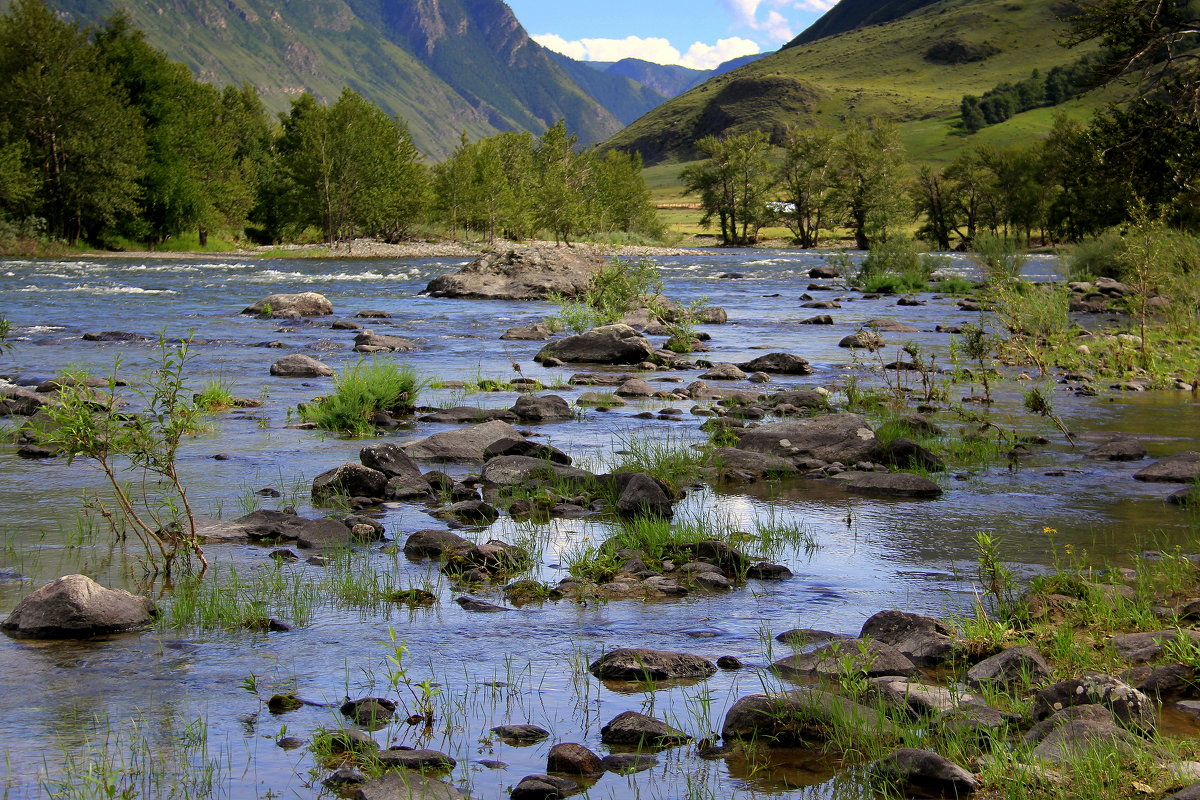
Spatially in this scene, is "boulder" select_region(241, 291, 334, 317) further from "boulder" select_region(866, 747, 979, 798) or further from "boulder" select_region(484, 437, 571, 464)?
"boulder" select_region(866, 747, 979, 798)

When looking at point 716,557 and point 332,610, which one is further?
point 716,557

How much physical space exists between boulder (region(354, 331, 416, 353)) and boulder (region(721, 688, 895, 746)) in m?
18.9

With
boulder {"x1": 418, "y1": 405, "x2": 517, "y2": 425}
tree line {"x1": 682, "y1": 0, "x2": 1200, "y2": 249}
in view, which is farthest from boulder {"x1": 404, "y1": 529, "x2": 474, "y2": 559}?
tree line {"x1": 682, "y1": 0, "x2": 1200, "y2": 249}

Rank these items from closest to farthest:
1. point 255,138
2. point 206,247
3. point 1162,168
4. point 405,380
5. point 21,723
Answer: point 21,723 → point 405,380 → point 1162,168 → point 206,247 → point 255,138

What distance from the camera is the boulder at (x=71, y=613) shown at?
651cm

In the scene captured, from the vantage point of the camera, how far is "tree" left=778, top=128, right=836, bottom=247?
105312 mm

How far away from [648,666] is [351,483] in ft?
16.9

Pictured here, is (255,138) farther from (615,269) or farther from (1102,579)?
(1102,579)

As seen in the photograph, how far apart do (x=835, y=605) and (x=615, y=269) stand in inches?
834

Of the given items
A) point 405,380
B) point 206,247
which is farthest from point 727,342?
point 206,247

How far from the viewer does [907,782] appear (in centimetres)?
464

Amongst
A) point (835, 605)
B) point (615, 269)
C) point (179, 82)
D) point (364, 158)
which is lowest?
point (835, 605)

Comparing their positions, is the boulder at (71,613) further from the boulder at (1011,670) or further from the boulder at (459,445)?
the boulder at (459,445)

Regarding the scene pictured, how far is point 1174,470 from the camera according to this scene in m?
10.9
